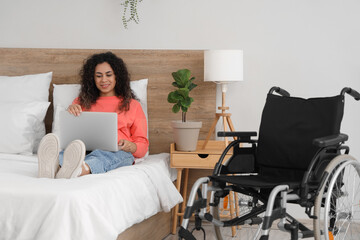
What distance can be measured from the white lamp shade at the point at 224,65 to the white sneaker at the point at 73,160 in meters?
1.23

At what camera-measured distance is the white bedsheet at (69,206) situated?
2189 mm

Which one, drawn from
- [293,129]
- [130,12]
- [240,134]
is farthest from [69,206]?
[130,12]

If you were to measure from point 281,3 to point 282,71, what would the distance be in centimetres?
48

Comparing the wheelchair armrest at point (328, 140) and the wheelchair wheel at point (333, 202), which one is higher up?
the wheelchair armrest at point (328, 140)

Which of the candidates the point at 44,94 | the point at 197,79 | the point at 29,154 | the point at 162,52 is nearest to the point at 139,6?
the point at 162,52

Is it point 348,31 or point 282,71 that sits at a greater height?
point 348,31

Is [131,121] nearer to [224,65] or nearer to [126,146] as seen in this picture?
[126,146]

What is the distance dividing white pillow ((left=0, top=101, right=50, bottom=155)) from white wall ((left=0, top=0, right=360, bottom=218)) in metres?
0.68

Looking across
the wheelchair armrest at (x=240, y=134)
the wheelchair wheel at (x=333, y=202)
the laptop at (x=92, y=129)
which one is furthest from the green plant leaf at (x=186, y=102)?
the wheelchair wheel at (x=333, y=202)

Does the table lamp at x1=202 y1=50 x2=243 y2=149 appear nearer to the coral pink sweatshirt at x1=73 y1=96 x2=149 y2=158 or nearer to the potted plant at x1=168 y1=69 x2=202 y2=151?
the potted plant at x1=168 y1=69 x2=202 y2=151

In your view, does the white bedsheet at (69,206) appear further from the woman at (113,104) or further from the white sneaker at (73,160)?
the woman at (113,104)

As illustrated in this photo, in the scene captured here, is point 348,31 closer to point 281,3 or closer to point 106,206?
point 281,3

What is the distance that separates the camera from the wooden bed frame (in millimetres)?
3842

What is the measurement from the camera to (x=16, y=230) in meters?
2.27
